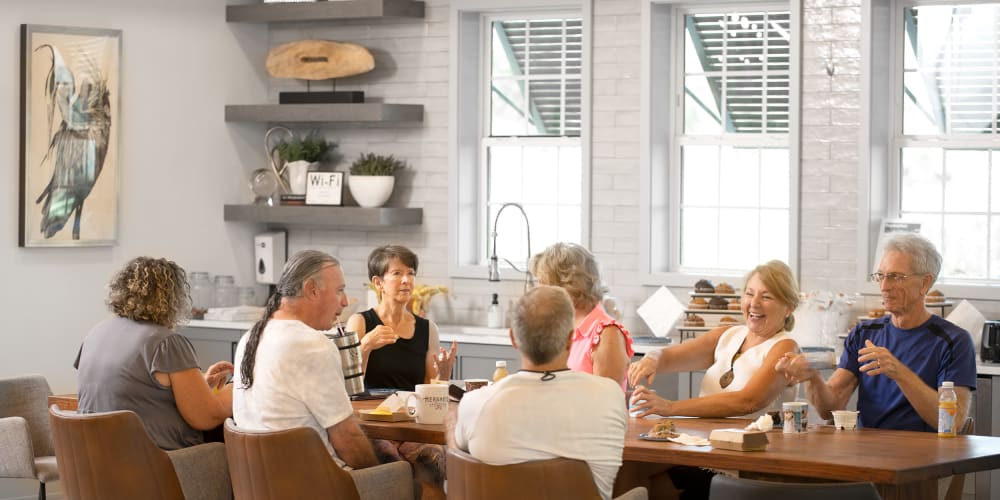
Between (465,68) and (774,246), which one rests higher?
(465,68)

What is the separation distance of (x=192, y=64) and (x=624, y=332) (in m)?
4.06

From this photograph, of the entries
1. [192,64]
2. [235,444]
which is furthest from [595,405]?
[192,64]

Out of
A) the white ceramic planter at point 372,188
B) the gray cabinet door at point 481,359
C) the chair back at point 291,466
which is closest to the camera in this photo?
the chair back at point 291,466

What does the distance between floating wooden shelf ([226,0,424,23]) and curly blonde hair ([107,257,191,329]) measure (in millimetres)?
3382

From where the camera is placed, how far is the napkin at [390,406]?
4.60 meters

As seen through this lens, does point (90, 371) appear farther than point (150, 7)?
No

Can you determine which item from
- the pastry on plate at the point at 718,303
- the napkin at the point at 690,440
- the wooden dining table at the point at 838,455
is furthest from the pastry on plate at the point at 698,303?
the napkin at the point at 690,440

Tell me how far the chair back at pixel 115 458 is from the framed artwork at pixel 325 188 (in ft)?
→ 11.9

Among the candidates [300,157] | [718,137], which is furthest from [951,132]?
[300,157]

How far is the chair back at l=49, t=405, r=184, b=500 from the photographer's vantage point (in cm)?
447

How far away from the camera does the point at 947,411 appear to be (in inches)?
170

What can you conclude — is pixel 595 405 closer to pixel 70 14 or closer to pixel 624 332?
pixel 624 332

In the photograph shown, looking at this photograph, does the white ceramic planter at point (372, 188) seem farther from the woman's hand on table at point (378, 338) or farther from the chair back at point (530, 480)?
the chair back at point (530, 480)

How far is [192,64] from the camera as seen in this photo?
8.07 m
